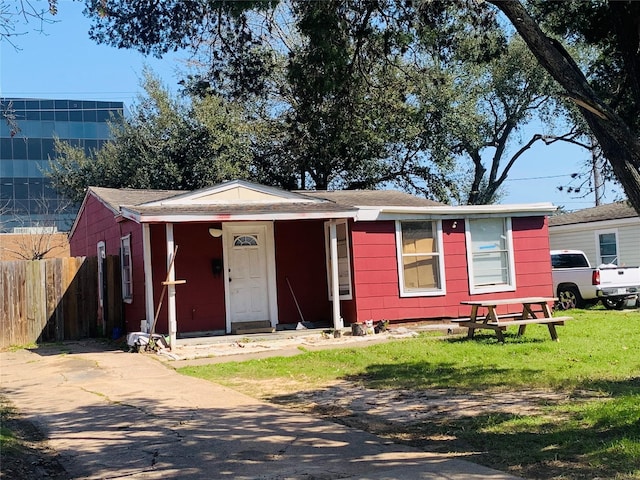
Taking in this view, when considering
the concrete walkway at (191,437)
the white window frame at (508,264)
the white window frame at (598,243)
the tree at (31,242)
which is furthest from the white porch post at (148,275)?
the tree at (31,242)

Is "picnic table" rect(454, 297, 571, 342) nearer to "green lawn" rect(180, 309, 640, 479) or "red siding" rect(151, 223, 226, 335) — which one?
"green lawn" rect(180, 309, 640, 479)

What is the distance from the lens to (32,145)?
5188 centimetres

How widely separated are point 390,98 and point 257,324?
5.68 m

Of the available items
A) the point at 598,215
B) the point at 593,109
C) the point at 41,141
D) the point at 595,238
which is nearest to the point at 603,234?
the point at 595,238

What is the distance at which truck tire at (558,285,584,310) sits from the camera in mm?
19078

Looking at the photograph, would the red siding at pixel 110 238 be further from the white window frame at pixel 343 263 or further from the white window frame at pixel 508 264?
the white window frame at pixel 508 264

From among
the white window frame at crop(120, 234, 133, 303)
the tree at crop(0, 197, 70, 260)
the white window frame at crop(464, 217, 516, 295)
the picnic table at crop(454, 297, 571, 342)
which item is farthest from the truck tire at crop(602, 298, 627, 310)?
the tree at crop(0, 197, 70, 260)

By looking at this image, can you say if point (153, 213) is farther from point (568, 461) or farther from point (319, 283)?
point (568, 461)

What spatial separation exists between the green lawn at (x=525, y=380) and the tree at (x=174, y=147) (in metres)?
12.5

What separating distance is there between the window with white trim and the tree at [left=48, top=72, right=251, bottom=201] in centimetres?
1267

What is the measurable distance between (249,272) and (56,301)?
178 inches

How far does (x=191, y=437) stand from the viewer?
20.7 ft

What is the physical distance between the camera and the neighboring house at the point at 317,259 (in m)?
14.1

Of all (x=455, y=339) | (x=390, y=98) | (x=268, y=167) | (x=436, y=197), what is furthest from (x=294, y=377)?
(x=436, y=197)
